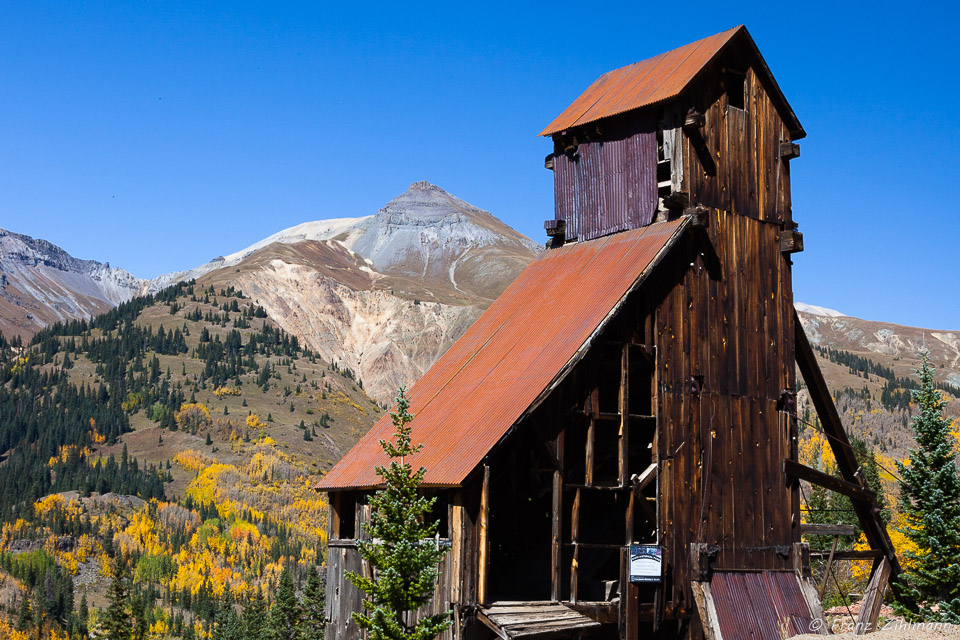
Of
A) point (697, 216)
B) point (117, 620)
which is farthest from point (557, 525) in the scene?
point (117, 620)

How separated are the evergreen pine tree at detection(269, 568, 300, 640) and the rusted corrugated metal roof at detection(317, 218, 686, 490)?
259ft

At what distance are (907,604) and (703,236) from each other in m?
12.8

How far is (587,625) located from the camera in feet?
70.8

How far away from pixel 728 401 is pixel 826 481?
349 centimetres

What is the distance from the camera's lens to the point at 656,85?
26250 millimetres

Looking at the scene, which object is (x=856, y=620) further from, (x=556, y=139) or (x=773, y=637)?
(x=556, y=139)

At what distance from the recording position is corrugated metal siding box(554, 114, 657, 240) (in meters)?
25.9

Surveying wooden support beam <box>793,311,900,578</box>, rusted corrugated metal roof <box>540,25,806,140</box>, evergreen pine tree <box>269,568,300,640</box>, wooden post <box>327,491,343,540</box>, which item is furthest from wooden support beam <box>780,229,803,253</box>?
evergreen pine tree <box>269,568,300,640</box>

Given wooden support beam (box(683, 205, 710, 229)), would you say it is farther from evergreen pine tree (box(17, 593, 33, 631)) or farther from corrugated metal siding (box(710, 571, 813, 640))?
evergreen pine tree (box(17, 593, 33, 631))

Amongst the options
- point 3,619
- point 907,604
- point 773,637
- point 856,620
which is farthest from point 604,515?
point 3,619

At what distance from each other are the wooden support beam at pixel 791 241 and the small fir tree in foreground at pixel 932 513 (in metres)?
10.8

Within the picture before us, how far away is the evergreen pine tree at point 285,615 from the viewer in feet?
331

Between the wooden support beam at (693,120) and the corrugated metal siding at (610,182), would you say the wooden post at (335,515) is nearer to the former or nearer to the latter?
the corrugated metal siding at (610,182)

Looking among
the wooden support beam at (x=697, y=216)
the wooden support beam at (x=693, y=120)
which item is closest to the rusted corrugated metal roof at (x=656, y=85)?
the wooden support beam at (x=693, y=120)
